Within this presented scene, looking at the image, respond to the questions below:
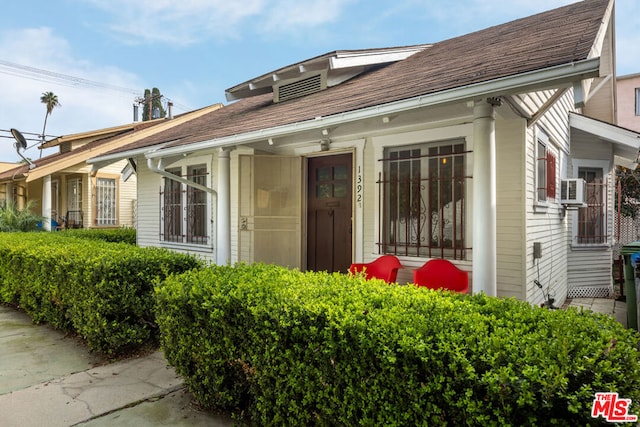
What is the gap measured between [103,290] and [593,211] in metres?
8.73

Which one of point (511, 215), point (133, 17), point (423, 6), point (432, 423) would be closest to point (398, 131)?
point (511, 215)

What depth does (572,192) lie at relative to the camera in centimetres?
653

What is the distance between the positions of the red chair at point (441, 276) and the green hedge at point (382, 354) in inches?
76.7

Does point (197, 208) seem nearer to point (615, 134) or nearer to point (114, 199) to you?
point (615, 134)

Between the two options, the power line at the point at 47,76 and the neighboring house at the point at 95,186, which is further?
the power line at the point at 47,76

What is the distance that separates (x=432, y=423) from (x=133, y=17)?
51.1 feet

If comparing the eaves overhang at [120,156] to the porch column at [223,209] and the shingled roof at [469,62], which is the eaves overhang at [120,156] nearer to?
the shingled roof at [469,62]

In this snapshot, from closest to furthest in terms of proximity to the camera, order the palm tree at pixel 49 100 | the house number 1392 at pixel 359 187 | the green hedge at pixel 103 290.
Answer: the green hedge at pixel 103 290 < the house number 1392 at pixel 359 187 < the palm tree at pixel 49 100

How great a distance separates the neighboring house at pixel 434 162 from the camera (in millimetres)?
3939

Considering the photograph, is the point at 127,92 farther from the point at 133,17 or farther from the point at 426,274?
the point at 426,274

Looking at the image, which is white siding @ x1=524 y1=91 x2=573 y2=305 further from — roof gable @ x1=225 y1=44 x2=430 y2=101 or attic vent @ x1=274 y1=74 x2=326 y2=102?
attic vent @ x1=274 y1=74 x2=326 y2=102

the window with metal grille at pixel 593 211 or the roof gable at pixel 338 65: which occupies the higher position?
the roof gable at pixel 338 65

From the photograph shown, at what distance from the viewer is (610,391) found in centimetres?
153

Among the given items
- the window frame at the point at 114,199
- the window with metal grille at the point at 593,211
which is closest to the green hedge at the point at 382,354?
the window with metal grille at the point at 593,211
